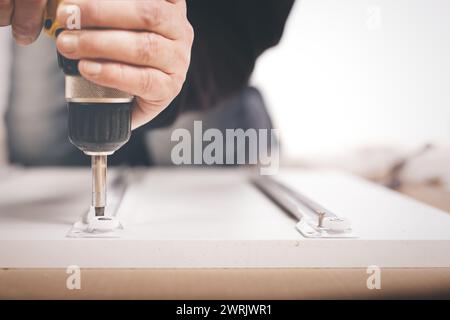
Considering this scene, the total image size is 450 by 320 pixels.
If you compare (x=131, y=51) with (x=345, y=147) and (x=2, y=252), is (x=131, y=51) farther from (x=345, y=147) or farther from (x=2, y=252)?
(x=345, y=147)

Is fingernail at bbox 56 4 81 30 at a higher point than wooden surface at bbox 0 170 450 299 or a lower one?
higher

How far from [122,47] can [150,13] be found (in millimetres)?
29

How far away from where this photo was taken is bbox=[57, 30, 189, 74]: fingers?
1.09ft

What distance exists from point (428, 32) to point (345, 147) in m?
0.30

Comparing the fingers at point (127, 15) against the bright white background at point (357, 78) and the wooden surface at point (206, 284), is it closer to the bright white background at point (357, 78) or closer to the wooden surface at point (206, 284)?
the wooden surface at point (206, 284)

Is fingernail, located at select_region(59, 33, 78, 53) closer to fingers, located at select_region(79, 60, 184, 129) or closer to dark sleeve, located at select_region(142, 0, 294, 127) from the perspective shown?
fingers, located at select_region(79, 60, 184, 129)

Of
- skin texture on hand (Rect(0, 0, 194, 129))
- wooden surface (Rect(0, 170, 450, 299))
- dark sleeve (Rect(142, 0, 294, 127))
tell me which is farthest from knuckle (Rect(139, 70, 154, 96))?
dark sleeve (Rect(142, 0, 294, 127))

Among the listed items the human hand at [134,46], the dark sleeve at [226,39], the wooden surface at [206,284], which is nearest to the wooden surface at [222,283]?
the wooden surface at [206,284]

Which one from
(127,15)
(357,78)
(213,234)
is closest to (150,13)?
(127,15)

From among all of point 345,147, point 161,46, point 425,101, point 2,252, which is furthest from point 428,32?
point 2,252

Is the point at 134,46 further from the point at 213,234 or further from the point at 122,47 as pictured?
the point at 213,234

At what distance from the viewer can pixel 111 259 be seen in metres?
0.34

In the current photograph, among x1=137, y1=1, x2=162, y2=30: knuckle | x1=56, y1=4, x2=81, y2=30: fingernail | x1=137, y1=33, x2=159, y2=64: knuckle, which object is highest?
x1=137, y1=1, x2=162, y2=30: knuckle

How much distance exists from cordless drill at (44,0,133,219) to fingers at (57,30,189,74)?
0.01 meters
